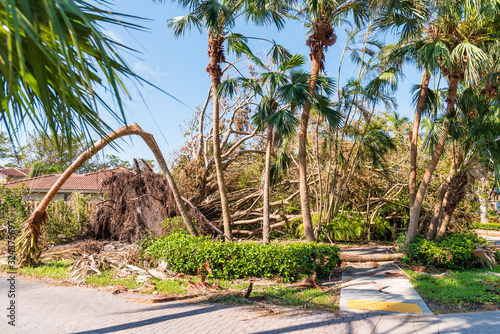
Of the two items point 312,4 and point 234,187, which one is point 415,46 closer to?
point 312,4

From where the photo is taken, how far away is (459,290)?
6.95 metres

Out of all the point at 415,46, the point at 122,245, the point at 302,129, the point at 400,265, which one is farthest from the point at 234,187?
the point at 415,46

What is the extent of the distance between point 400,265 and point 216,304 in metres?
6.27

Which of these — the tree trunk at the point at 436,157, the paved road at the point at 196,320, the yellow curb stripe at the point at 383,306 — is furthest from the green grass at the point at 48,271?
the tree trunk at the point at 436,157

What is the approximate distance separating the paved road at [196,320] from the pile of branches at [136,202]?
496 cm

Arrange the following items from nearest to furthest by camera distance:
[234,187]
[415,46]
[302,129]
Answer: [302,129] → [415,46] → [234,187]

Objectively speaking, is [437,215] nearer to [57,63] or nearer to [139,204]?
[139,204]

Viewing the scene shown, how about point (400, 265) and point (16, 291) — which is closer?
point (16, 291)

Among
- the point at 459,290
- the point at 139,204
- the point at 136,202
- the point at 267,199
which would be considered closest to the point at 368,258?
the point at 459,290

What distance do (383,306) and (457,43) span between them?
322 inches

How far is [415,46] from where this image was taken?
34.7 ft

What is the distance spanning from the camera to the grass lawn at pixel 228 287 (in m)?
6.15

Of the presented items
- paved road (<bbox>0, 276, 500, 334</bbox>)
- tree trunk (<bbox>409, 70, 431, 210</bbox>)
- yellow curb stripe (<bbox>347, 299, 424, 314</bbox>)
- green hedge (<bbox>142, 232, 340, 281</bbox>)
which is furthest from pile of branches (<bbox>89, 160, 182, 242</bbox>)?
tree trunk (<bbox>409, 70, 431, 210</bbox>)

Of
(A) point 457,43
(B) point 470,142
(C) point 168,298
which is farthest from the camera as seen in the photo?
(A) point 457,43
